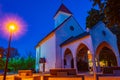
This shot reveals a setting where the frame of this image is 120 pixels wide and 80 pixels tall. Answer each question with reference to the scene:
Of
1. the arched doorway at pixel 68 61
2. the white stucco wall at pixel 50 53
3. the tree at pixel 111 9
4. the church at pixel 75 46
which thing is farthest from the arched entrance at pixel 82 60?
the tree at pixel 111 9

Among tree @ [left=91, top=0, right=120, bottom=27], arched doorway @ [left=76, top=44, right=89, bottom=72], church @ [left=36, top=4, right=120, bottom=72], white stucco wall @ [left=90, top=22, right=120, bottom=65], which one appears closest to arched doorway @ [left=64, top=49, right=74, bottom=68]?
church @ [left=36, top=4, right=120, bottom=72]

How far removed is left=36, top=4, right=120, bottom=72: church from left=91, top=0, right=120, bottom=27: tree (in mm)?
9442

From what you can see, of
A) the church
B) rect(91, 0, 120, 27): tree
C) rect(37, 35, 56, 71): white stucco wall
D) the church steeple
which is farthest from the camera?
the church steeple

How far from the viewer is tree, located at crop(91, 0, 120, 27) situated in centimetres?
1067

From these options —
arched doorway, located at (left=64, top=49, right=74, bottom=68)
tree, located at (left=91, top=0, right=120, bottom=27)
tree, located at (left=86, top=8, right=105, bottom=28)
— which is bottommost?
arched doorway, located at (left=64, top=49, right=74, bottom=68)

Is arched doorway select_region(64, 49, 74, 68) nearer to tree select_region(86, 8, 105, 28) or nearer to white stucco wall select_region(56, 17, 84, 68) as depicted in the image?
white stucco wall select_region(56, 17, 84, 68)

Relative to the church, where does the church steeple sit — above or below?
above

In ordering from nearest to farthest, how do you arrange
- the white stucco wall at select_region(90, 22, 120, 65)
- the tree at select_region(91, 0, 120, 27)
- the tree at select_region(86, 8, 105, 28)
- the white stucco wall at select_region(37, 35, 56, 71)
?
the tree at select_region(91, 0, 120, 27) → the white stucco wall at select_region(90, 22, 120, 65) → the white stucco wall at select_region(37, 35, 56, 71) → the tree at select_region(86, 8, 105, 28)

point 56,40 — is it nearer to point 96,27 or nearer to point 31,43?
point 96,27

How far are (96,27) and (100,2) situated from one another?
404 inches

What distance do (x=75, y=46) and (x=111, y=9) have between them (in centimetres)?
1364

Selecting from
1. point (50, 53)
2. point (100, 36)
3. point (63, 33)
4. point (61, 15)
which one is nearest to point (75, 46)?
point (100, 36)

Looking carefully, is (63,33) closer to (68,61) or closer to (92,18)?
(68,61)

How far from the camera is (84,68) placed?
30656mm
